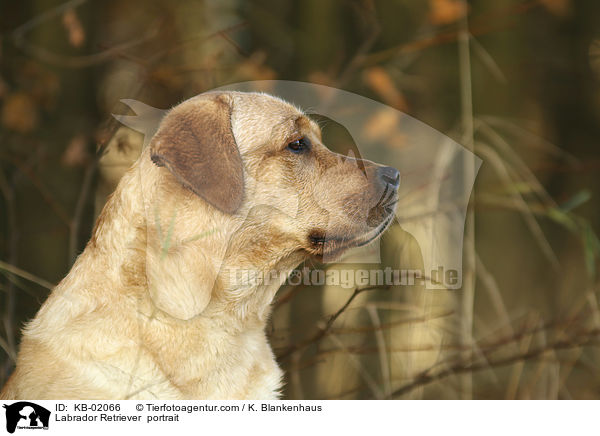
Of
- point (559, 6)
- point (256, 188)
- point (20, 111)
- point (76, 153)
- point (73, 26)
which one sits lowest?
point (256, 188)

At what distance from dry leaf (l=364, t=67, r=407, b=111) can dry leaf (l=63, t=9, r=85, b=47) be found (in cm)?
171

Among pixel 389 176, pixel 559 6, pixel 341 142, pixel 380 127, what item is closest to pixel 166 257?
pixel 389 176

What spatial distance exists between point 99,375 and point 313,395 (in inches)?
64.8

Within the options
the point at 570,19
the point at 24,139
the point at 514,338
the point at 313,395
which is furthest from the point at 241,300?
the point at 570,19

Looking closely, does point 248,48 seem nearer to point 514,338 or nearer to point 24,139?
point 24,139

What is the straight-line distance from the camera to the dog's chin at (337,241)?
251 cm

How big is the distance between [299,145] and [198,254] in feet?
2.27

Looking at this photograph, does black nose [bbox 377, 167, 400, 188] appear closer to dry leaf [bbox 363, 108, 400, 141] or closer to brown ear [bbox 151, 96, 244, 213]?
dry leaf [bbox 363, 108, 400, 141]

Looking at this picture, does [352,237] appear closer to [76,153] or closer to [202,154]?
[202,154]

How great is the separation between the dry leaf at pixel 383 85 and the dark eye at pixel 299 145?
110cm

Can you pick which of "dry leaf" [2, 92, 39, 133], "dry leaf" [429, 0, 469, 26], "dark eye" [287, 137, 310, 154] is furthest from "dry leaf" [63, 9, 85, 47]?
"dry leaf" [429, 0, 469, 26]

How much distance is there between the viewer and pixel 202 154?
7.34 ft

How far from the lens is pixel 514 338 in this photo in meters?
3.19

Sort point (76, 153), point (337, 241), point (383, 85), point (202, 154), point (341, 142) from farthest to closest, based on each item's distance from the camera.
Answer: point (383, 85)
point (76, 153)
point (341, 142)
point (337, 241)
point (202, 154)
